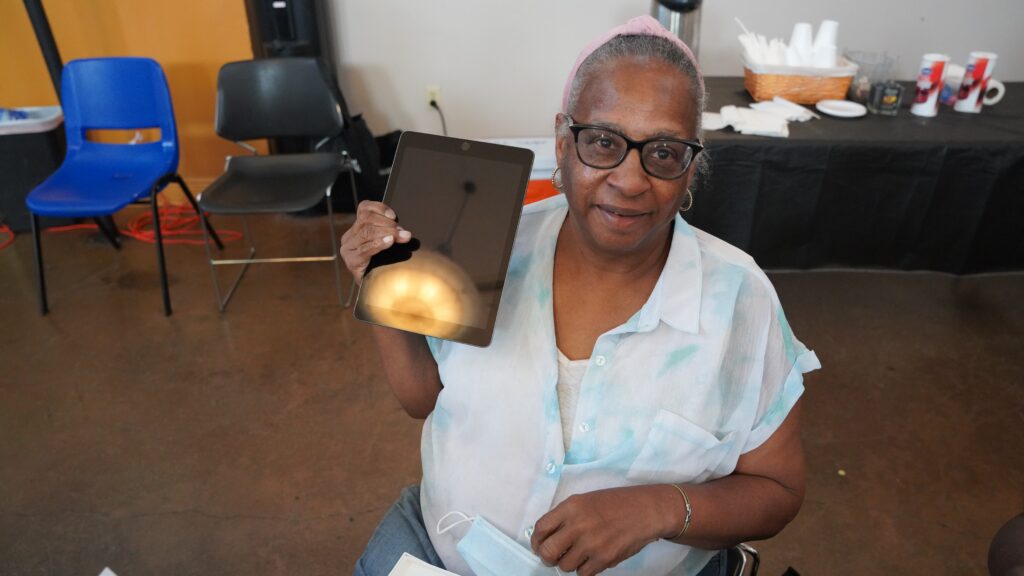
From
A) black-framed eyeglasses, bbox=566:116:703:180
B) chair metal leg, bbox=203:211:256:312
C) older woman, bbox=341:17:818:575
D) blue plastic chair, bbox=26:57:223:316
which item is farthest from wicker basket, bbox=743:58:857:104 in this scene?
blue plastic chair, bbox=26:57:223:316

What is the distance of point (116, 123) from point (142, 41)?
717 millimetres

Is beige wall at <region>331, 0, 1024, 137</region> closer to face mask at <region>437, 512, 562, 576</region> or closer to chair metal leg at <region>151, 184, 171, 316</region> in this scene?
chair metal leg at <region>151, 184, 171, 316</region>

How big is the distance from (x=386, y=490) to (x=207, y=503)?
520mm

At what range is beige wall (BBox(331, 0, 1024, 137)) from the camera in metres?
3.32

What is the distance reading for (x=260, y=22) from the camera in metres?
3.22

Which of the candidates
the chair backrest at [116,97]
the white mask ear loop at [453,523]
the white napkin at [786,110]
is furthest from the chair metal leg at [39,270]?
the white napkin at [786,110]

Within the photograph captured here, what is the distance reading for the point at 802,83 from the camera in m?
2.70

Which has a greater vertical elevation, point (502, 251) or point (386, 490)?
point (502, 251)

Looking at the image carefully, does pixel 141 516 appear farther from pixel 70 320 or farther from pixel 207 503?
pixel 70 320

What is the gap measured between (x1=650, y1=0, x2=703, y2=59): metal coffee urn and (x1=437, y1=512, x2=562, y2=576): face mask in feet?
7.78

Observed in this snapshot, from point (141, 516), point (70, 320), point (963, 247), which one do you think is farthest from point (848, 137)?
point (70, 320)

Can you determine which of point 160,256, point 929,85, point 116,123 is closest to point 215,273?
point 160,256

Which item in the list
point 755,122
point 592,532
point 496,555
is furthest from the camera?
point 755,122

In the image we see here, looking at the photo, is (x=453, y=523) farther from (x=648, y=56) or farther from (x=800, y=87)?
(x=800, y=87)
